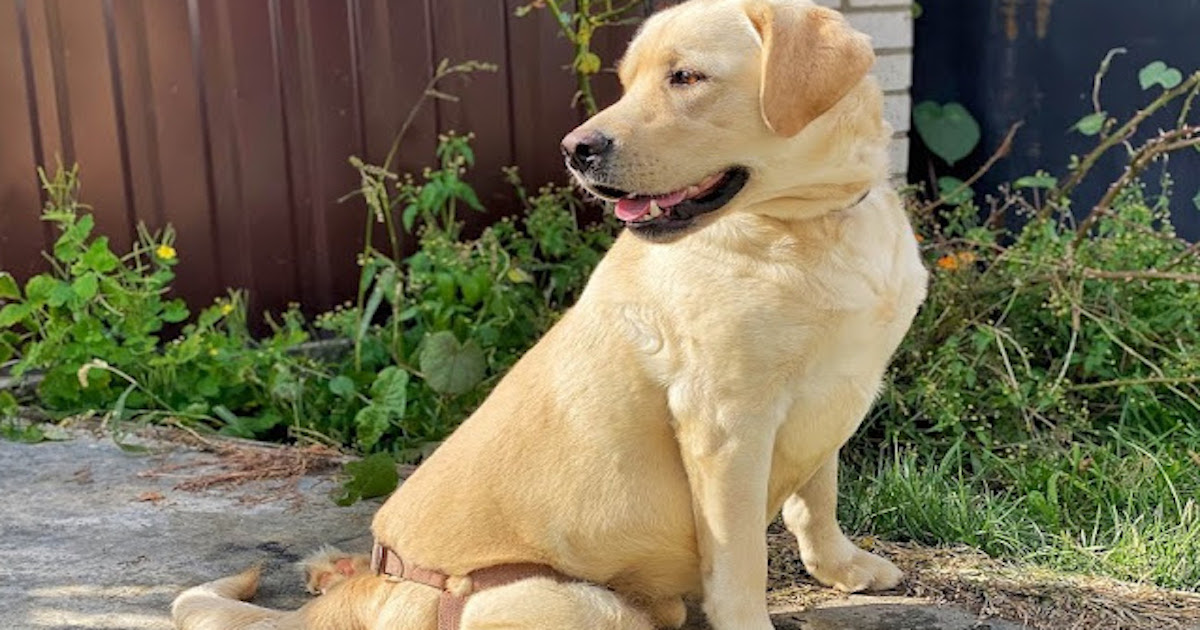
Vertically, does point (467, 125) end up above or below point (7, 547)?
above

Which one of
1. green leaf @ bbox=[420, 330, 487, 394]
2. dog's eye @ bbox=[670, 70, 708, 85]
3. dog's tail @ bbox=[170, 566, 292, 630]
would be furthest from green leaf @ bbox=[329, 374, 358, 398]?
dog's eye @ bbox=[670, 70, 708, 85]

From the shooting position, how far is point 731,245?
9.07 ft

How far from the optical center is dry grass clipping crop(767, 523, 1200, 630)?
10.3ft

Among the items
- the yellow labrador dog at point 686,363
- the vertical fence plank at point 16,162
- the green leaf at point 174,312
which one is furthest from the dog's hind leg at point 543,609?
the vertical fence plank at point 16,162

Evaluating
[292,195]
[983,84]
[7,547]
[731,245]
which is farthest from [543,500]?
[983,84]

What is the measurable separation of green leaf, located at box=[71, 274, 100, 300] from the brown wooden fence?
1.51 ft

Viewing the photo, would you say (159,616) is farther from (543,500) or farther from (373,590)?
(543,500)

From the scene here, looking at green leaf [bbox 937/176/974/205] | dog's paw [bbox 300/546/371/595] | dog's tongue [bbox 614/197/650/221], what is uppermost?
dog's tongue [bbox 614/197/650/221]

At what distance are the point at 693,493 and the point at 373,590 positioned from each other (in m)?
0.72

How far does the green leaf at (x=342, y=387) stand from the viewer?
4.75 metres

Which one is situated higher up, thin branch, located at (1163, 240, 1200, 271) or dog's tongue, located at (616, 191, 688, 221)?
dog's tongue, located at (616, 191, 688, 221)

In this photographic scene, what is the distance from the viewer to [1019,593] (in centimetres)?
325

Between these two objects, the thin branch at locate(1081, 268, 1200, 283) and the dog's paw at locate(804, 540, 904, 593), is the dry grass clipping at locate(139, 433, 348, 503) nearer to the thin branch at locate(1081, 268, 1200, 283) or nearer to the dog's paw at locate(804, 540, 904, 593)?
the dog's paw at locate(804, 540, 904, 593)

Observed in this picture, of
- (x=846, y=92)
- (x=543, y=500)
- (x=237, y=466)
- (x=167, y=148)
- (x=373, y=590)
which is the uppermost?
(x=846, y=92)
